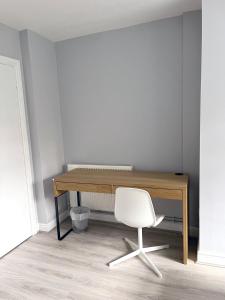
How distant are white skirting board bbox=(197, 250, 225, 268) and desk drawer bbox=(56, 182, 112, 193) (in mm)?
1074

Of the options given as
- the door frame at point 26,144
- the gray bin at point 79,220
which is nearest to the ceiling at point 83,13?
the door frame at point 26,144

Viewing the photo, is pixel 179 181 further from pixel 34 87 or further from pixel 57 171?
pixel 34 87

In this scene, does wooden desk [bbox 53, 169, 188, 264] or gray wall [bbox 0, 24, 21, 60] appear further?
gray wall [bbox 0, 24, 21, 60]

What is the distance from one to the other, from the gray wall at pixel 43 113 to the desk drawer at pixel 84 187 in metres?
0.40

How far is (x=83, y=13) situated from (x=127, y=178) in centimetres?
176

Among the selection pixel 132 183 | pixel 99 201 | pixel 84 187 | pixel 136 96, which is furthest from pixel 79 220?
pixel 136 96

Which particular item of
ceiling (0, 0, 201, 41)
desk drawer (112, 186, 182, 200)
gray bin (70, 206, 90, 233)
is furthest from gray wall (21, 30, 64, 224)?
desk drawer (112, 186, 182, 200)

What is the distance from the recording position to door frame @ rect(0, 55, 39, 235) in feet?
8.93

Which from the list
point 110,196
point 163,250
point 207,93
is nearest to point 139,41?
point 207,93

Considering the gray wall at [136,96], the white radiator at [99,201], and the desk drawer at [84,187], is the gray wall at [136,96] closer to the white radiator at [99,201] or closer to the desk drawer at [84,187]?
the white radiator at [99,201]

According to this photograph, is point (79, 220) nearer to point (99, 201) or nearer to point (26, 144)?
point (99, 201)

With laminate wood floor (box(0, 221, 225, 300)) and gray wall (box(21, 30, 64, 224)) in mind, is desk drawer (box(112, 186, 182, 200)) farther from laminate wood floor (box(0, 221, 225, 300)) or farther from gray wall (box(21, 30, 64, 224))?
gray wall (box(21, 30, 64, 224))

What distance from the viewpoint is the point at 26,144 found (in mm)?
2863

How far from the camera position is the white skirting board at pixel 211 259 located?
218cm
